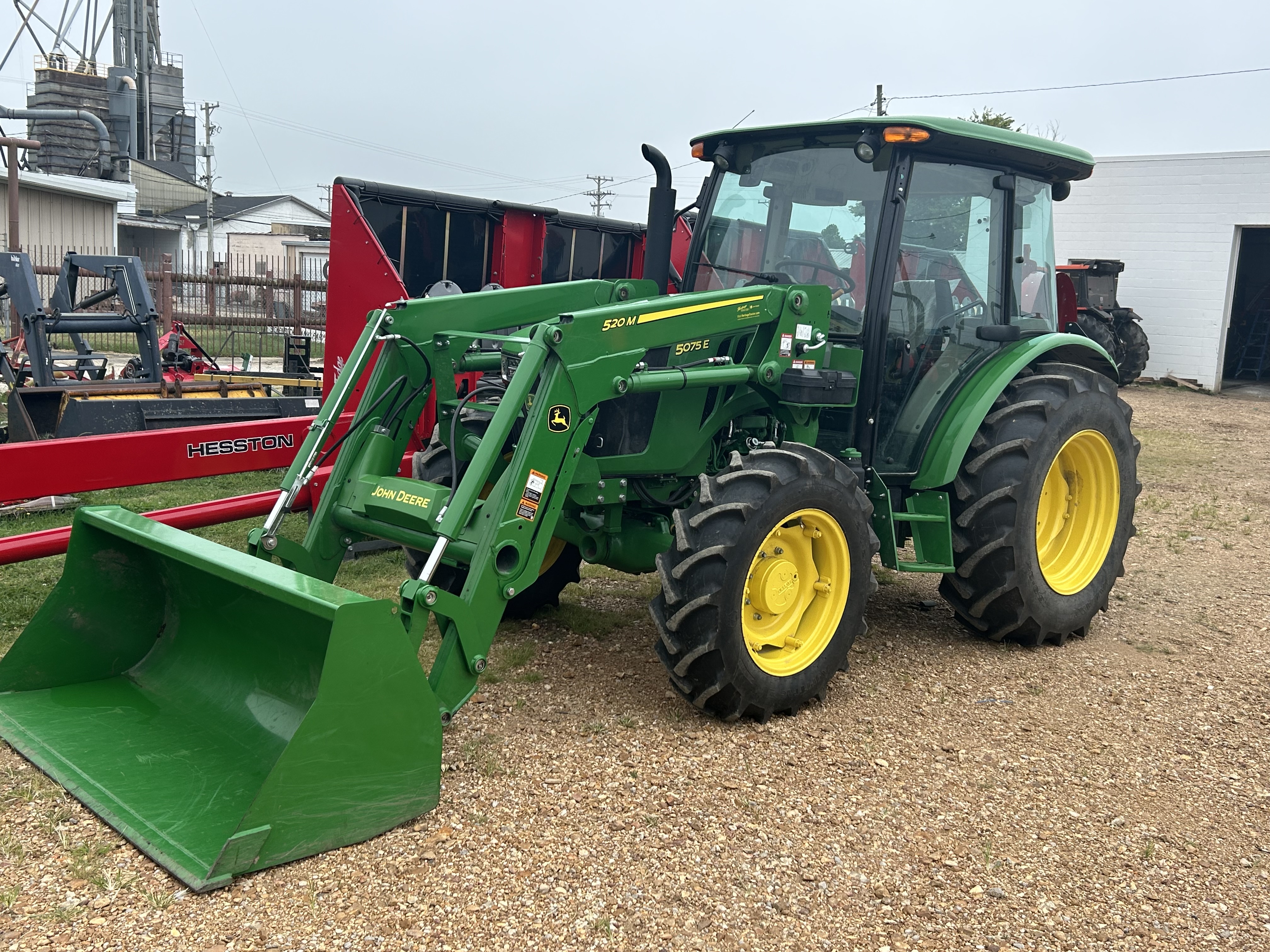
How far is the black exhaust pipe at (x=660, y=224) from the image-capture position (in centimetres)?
494

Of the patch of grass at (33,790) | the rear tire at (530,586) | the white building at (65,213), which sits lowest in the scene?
the patch of grass at (33,790)

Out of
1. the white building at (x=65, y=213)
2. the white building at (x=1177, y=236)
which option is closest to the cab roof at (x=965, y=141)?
the white building at (x=1177, y=236)

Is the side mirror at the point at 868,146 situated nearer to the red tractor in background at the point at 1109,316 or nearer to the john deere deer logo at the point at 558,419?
the john deere deer logo at the point at 558,419

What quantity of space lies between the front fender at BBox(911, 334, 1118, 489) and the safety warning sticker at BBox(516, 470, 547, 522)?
2.01 m

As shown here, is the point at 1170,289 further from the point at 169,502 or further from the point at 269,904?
the point at 269,904

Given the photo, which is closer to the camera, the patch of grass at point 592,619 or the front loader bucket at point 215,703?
the front loader bucket at point 215,703

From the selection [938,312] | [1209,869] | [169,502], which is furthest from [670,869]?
[169,502]

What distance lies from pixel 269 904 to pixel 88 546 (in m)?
1.76

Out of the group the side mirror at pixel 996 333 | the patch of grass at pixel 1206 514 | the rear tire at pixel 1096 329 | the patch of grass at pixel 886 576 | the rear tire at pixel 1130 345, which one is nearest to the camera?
the side mirror at pixel 996 333

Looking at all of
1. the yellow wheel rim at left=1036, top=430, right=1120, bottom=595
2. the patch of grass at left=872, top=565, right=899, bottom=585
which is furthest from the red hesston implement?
the yellow wheel rim at left=1036, top=430, right=1120, bottom=595

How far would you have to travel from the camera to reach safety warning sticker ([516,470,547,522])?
377 cm

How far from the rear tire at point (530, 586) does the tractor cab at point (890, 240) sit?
141 cm

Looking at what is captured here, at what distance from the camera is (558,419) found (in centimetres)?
384

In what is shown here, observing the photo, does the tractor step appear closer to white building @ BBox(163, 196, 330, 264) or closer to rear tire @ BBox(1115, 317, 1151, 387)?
rear tire @ BBox(1115, 317, 1151, 387)
